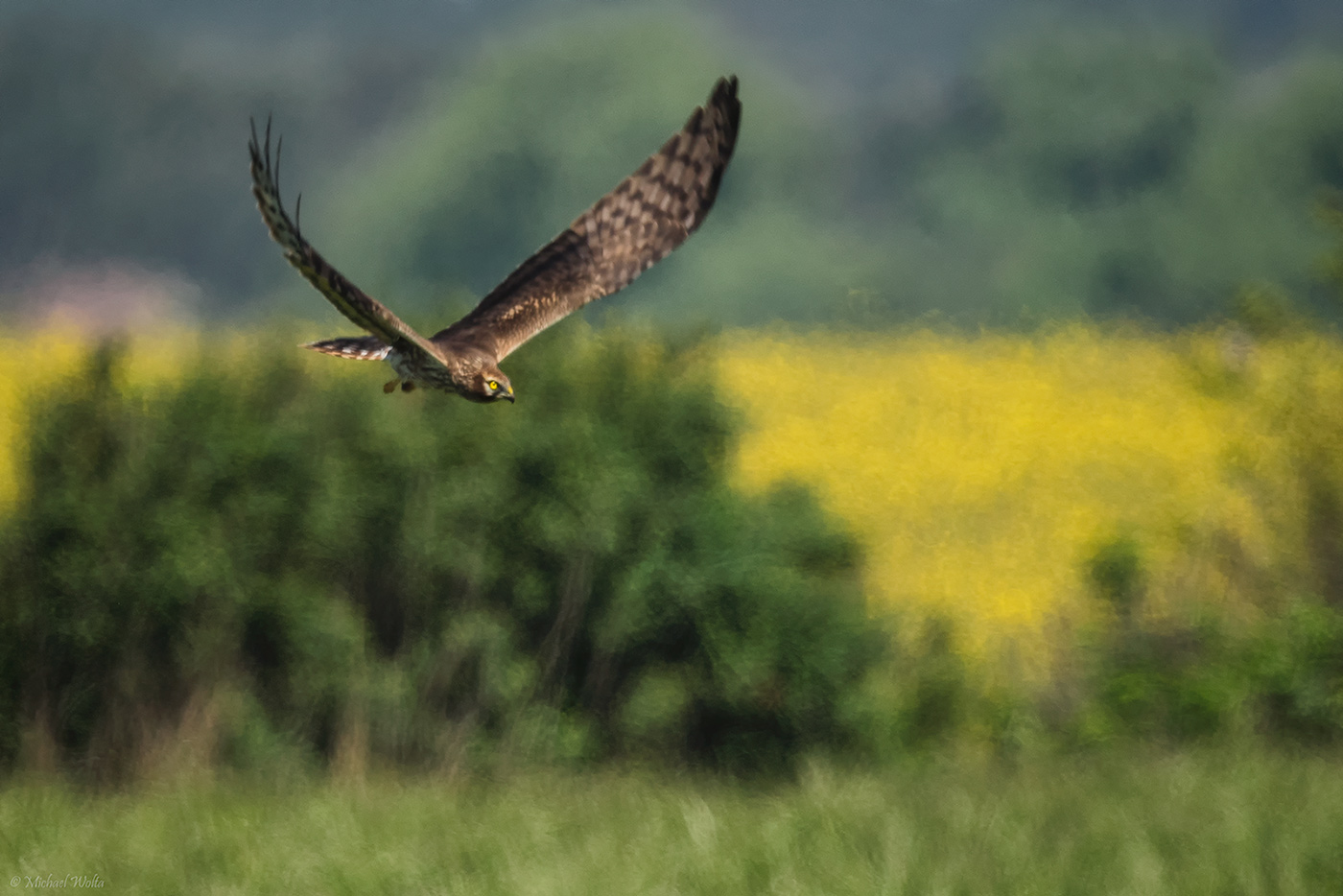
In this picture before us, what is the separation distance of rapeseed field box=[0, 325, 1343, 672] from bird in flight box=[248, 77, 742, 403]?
362 inches

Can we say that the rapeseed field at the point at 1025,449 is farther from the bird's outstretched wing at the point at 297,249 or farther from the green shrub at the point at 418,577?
the bird's outstretched wing at the point at 297,249

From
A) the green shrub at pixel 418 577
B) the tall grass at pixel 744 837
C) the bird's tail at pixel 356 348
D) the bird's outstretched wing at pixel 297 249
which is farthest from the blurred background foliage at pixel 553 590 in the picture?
the bird's outstretched wing at pixel 297 249

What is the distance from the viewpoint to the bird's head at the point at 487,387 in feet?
18.3

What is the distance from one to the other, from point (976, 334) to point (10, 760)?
57.8ft

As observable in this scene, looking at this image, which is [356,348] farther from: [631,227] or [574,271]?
[631,227]

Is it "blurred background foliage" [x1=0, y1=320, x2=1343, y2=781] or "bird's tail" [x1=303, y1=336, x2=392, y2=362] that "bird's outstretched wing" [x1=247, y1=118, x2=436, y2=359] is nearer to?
"bird's tail" [x1=303, y1=336, x2=392, y2=362]

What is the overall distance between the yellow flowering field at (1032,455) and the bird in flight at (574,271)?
30.2 feet

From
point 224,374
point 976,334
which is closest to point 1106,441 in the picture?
point 976,334

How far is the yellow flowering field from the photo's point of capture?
17.7 meters

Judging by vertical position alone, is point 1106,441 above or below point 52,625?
above

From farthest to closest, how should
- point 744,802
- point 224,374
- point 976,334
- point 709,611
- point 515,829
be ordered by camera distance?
point 976,334 → point 709,611 → point 224,374 → point 744,802 → point 515,829

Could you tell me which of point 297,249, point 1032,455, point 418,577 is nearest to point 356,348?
point 297,249

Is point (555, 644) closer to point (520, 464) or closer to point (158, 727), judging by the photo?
point (520, 464)

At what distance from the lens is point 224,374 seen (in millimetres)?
16312
